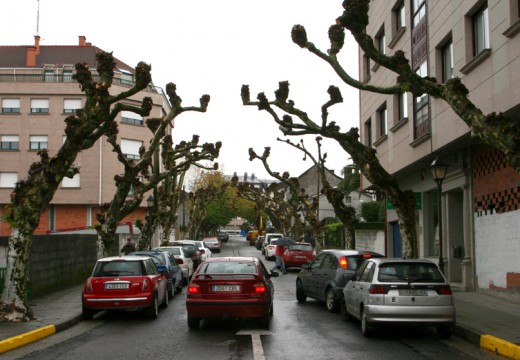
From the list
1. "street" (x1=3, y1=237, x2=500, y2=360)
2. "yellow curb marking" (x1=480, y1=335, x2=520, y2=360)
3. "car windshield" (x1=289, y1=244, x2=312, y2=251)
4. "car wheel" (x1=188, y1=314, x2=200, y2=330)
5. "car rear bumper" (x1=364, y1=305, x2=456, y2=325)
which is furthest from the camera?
"car windshield" (x1=289, y1=244, x2=312, y2=251)

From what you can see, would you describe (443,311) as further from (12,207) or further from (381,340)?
(12,207)

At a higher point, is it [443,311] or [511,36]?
[511,36]

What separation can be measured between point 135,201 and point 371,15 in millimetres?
13715

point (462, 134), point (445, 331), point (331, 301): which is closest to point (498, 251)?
point (462, 134)

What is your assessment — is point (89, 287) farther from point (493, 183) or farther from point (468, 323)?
point (493, 183)

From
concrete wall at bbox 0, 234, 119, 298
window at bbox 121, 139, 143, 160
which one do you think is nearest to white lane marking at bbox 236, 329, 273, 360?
concrete wall at bbox 0, 234, 119, 298

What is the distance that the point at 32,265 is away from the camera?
55.2ft

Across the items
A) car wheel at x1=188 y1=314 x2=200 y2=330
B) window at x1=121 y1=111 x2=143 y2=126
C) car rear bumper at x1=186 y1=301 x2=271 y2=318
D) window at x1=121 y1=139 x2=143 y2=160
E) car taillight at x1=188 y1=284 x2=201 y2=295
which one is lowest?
car wheel at x1=188 y1=314 x2=200 y2=330

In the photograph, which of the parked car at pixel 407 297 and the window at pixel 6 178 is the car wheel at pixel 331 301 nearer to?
the parked car at pixel 407 297

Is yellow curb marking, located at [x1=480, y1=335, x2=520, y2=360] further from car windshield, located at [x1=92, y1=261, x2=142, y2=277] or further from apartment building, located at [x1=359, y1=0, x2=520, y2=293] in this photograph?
car windshield, located at [x1=92, y1=261, x2=142, y2=277]

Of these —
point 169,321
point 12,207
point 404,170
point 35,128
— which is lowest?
point 169,321

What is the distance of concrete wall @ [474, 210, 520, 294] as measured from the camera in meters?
15.1

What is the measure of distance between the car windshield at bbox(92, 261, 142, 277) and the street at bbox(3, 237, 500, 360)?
3.41 ft

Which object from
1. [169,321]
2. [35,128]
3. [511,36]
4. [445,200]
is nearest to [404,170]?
[445,200]
